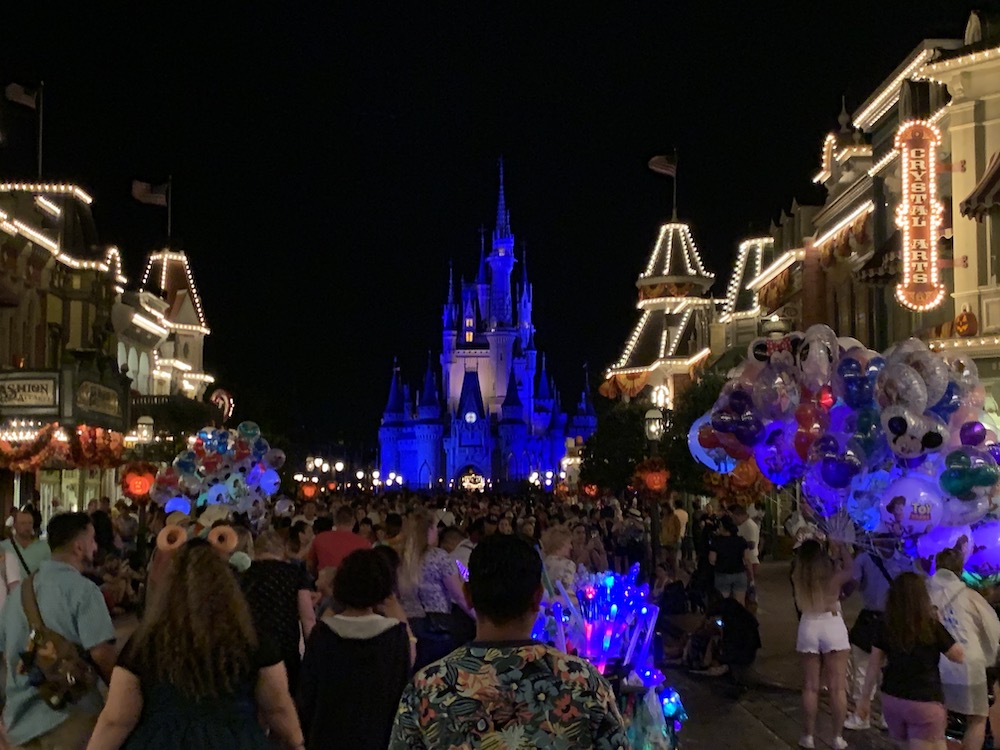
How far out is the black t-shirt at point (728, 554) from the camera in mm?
13922

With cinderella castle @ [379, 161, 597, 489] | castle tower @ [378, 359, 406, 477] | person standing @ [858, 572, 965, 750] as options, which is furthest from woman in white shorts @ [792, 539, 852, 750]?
castle tower @ [378, 359, 406, 477]

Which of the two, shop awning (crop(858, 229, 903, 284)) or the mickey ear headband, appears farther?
shop awning (crop(858, 229, 903, 284))

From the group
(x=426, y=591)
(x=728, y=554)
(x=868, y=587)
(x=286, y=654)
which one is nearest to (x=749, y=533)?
(x=728, y=554)

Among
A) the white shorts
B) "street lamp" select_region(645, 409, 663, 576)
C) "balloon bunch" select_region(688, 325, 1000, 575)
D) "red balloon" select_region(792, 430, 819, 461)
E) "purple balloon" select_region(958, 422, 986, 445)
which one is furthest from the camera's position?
"street lamp" select_region(645, 409, 663, 576)

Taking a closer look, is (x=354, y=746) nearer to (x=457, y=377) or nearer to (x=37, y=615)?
(x=37, y=615)

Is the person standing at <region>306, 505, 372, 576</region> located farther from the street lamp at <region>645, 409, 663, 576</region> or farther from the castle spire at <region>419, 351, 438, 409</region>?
the castle spire at <region>419, 351, 438, 409</region>

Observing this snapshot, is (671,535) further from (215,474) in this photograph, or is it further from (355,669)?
(355,669)

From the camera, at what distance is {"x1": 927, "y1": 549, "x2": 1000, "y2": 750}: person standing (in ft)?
24.4

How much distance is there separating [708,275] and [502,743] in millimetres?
54528

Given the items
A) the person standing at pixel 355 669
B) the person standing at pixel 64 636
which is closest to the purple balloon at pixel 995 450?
the person standing at pixel 355 669

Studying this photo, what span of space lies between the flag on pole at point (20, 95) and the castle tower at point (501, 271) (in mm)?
104935

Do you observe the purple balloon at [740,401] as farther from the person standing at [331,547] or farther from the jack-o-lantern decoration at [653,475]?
the jack-o-lantern decoration at [653,475]

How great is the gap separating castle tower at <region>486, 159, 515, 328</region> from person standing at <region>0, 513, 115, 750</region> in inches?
5225

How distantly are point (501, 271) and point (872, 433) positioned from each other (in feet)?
439
